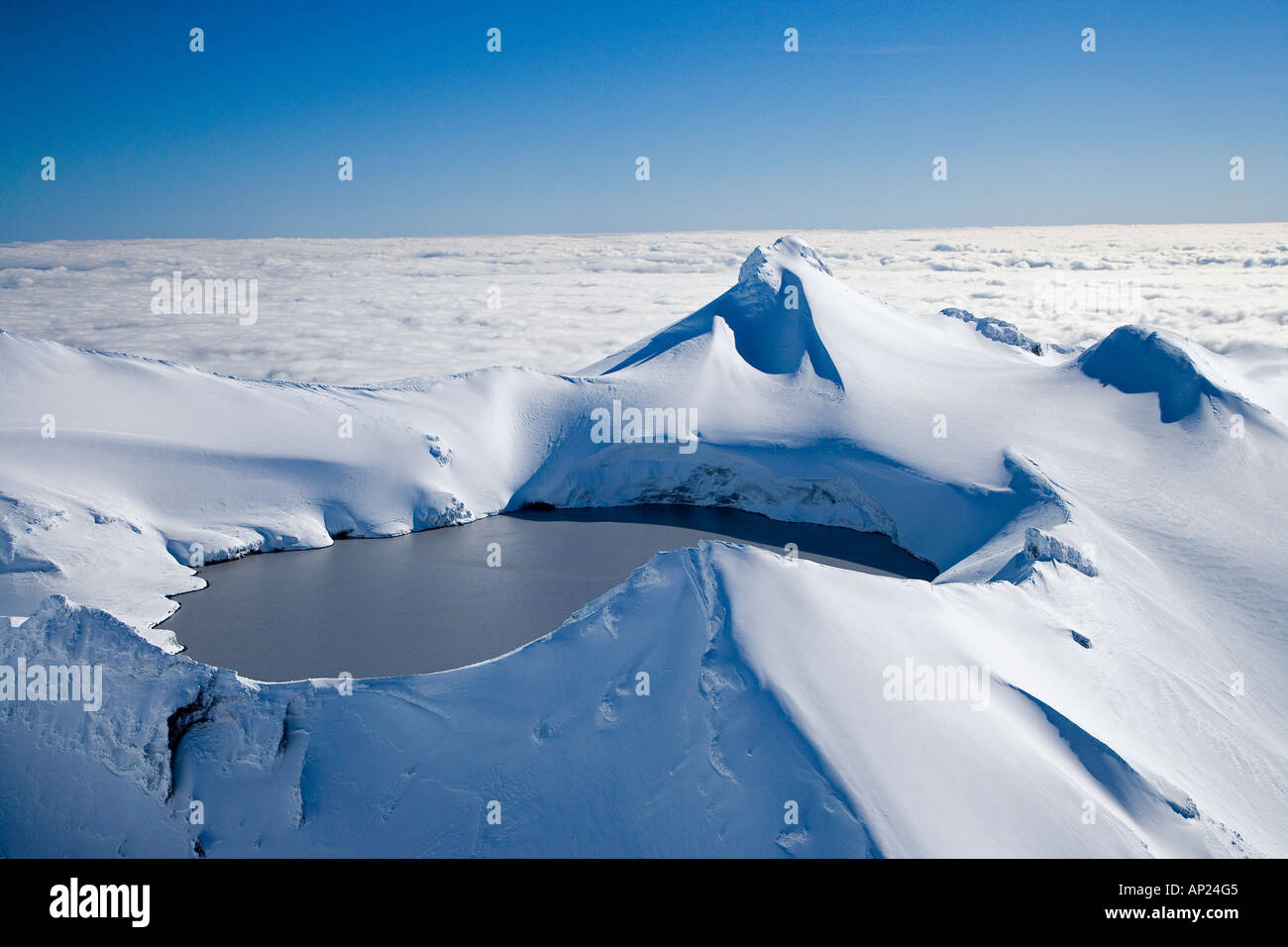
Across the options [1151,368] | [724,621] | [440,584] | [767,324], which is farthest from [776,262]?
[724,621]

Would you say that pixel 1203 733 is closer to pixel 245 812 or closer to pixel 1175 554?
pixel 1175 554

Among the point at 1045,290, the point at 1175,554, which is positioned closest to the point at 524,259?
the point at 1045,290

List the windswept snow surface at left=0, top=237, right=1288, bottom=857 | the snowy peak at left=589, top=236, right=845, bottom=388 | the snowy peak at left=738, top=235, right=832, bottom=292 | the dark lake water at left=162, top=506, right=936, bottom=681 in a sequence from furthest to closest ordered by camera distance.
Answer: the snowy peak at left=738, top=235, right=832, bottom=292 → the snowy peak at left=589, top=236, right=845, bottom=388 → the dark lake water at left=162, top=506, right=936, bottom=681 → the windswept snow surface at left=0, top=237, right=1288, bottom=857

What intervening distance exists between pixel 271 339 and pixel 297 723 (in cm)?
5452

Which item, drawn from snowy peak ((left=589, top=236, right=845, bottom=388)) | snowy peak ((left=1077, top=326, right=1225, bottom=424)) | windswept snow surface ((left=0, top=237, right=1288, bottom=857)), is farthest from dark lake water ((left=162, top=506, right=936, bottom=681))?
snowy peak ((left=1077, top=326, right=1225, bottom=424))

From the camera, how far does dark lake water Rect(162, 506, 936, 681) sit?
53.3ft

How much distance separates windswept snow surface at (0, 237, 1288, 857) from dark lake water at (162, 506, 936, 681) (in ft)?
2.42

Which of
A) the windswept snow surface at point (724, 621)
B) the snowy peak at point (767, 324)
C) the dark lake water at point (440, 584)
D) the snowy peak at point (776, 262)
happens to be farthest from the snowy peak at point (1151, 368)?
the snowy peak at point (776, 262)

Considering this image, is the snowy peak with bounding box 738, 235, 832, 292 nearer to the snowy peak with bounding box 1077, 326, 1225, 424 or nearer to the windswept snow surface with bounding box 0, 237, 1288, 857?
the windswept snow surface with bounding box 0, 237, 1288, 857

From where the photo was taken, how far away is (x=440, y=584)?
1955 centimetres

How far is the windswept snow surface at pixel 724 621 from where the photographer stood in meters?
9.14

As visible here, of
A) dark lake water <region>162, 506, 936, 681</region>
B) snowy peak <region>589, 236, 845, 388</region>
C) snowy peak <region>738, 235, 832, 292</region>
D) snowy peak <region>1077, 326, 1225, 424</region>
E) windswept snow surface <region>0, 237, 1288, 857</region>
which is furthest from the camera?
snowy peak <region>738, 235, 832, 292</region>

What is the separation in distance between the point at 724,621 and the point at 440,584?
34.1 feet

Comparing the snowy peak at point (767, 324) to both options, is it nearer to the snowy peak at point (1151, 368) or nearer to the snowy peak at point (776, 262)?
the snowy peak at point (776, 262)
